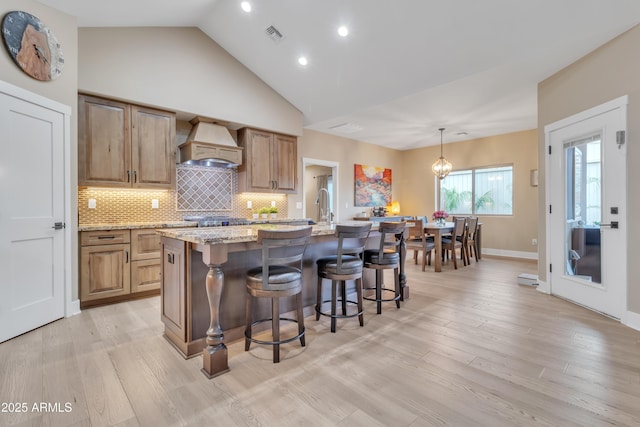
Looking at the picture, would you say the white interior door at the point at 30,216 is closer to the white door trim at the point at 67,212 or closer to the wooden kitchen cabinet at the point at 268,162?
the white door trim at the point at 67,212

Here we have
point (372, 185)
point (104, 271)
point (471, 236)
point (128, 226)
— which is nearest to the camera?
point (104, 271)

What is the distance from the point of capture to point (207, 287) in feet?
6.48

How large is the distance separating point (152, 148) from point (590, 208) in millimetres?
5419

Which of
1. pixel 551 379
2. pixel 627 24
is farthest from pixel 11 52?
pixel 627 24

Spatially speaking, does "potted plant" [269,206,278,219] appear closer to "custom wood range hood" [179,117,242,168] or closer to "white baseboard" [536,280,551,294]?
"custom wood range hood" [179,117,242,168]

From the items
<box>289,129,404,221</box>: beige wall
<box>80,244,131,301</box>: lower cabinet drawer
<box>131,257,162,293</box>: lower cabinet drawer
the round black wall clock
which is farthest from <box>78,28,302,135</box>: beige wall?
<box>131,257,162,293</box>: lower cabinet drawer

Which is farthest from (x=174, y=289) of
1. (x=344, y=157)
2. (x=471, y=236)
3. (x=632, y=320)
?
(x=471, y=236)

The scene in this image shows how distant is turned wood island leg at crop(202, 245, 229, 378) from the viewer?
1.93 meters

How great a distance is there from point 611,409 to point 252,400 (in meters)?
2.00

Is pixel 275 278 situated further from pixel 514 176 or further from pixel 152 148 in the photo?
pixel 514 176

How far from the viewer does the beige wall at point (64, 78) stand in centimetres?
269

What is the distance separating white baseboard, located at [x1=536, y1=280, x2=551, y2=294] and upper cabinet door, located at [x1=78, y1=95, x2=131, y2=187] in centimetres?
560

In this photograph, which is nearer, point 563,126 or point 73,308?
point 73,308

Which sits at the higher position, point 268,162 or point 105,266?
point 268,162
